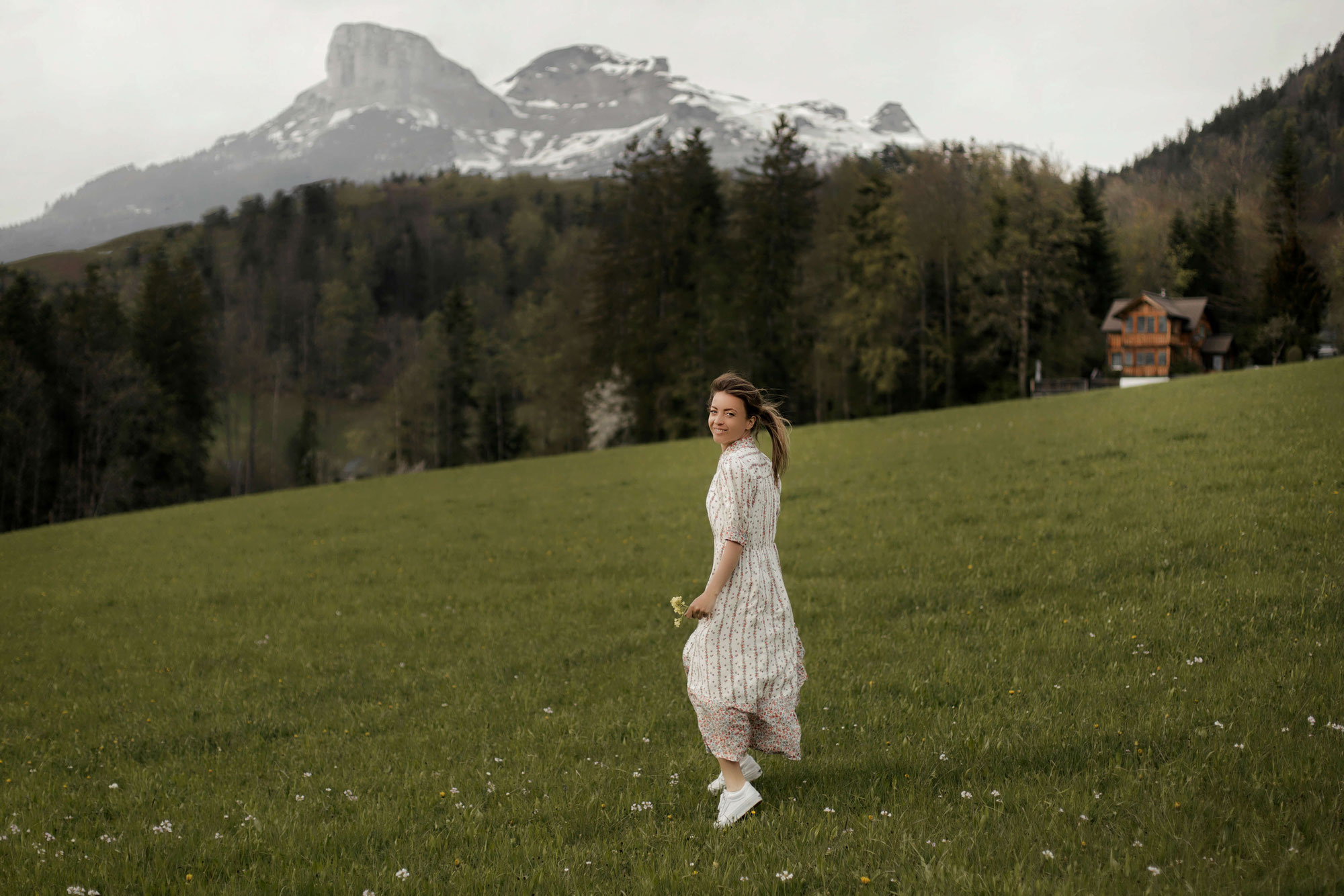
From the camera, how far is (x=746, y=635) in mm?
5066

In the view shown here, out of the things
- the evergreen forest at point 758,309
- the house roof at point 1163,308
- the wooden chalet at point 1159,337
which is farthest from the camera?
the house roof at point 1163,308

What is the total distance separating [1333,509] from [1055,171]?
183 feet

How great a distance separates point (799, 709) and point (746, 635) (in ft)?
7.69

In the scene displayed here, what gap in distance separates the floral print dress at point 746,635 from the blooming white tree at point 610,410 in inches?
2056

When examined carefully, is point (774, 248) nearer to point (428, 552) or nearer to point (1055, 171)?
point (1055, 171)

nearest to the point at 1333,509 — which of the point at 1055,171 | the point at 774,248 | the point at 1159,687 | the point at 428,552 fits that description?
the point at 1159,687

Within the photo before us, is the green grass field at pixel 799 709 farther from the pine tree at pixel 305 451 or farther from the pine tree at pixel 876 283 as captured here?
the pine tree at pixel 305 451

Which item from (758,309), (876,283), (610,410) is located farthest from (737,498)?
(610,410)

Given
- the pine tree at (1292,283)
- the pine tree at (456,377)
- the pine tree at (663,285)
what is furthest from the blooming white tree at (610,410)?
the pine tree at (1292,283)

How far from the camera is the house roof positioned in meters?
64.2

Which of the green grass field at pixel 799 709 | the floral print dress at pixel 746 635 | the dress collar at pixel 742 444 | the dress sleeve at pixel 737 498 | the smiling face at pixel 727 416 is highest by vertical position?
the smiling face at pixel 727 416

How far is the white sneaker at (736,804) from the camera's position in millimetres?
4973

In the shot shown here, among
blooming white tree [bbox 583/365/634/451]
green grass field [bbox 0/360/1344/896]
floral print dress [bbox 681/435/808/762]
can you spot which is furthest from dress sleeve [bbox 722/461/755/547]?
blooming white tree [bbox 583/365/634/451]

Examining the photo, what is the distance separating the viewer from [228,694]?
960 centimetres
